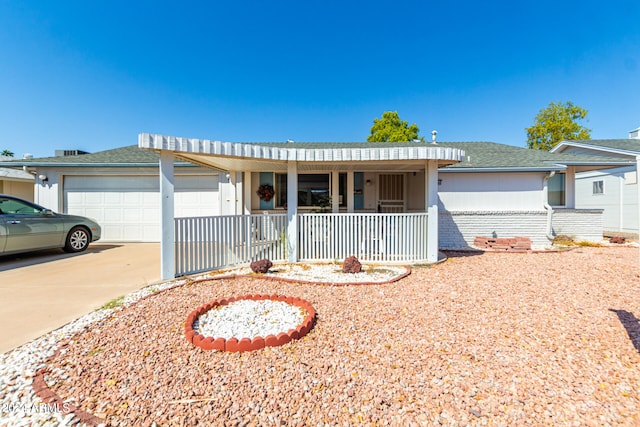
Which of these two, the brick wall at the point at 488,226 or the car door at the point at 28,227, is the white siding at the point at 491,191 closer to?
the brick wall at the point at 488,226

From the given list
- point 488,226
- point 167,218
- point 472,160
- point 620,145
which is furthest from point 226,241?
point 620,145

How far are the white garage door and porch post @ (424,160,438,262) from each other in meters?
6.35

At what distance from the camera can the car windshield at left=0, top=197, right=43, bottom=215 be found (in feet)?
19.9

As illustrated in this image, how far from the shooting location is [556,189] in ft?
30.9

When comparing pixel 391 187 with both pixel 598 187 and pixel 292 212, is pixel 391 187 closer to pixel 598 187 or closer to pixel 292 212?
pixel 292 212

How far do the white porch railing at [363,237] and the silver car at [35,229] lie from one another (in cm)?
596

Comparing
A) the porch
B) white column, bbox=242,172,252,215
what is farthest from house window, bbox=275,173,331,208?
white column, bbox=242,172,252,215

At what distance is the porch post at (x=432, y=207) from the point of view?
19.1ft

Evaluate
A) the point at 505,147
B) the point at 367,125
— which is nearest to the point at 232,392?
the point at 505,147

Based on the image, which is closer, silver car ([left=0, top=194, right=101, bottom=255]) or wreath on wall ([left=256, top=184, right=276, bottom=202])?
silver car ([left=0, top=194, right=101, bottom=255])

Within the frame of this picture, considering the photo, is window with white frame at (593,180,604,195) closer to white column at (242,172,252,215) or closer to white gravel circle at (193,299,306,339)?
white column at (242,172,252,215)

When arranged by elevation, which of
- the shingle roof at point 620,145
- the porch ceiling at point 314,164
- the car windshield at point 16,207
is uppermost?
the shingle roof at point 620,145

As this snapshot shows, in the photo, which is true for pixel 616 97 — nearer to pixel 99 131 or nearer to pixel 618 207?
pixel 618 207

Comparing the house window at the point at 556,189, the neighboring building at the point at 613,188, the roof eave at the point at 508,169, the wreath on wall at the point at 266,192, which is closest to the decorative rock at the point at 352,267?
the wreath on wall at the point at 266,192
